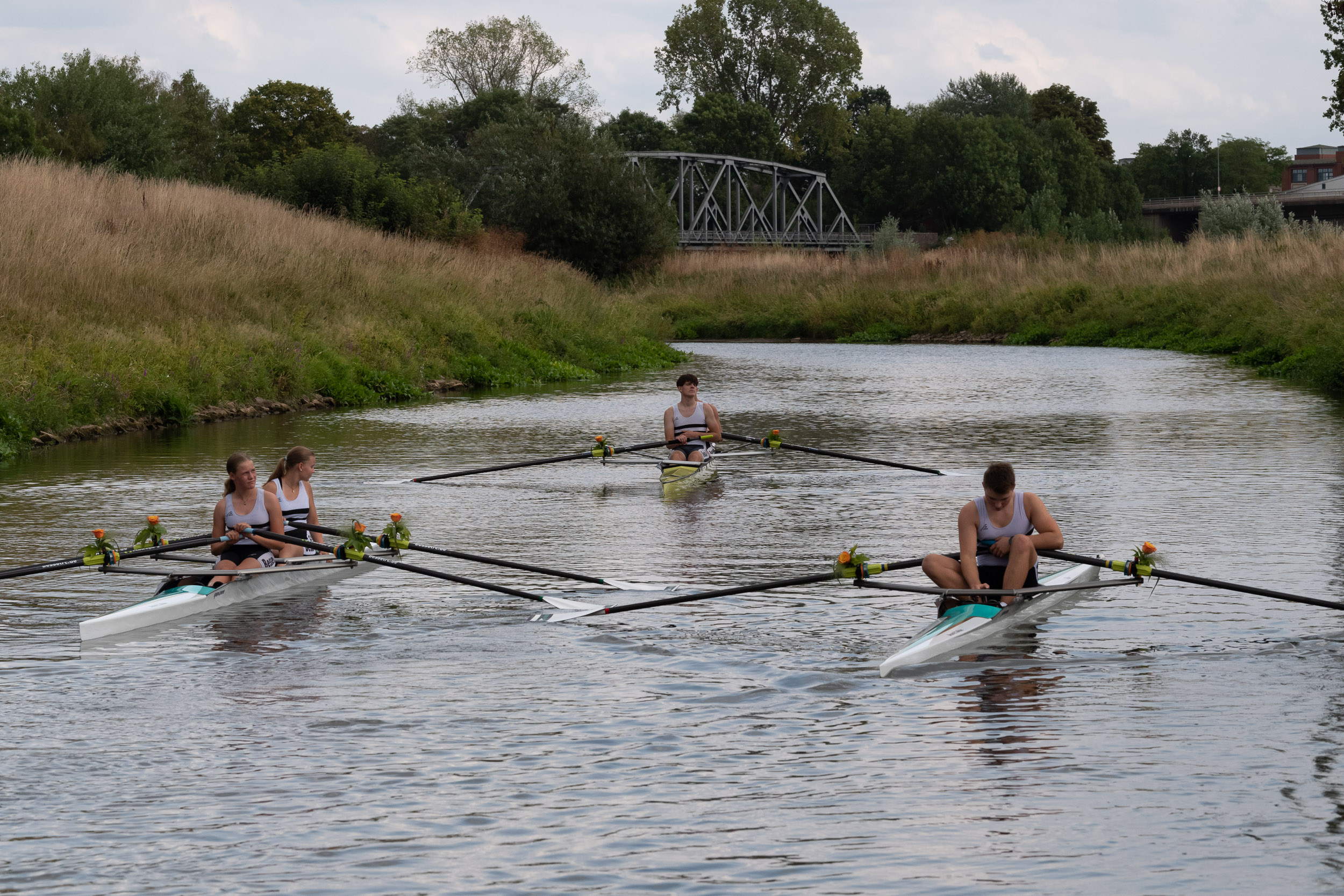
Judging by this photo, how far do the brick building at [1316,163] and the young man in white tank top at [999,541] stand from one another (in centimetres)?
17338

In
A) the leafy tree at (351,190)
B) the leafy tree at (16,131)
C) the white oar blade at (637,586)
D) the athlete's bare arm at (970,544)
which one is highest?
the leafy tree at (16,131)

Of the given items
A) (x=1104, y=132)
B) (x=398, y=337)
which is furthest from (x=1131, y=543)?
(x=1104, y=132)

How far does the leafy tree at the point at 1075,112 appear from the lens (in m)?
112

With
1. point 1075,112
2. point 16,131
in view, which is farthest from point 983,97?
point 16,131

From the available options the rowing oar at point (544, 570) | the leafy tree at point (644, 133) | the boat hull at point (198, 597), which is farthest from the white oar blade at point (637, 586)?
the leafy tree at point (644, 133)

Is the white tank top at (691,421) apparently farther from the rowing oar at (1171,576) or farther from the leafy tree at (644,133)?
the leafy tree at (644,133)

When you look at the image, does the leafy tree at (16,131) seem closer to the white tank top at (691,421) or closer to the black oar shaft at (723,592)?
the white tank top at (691,421)

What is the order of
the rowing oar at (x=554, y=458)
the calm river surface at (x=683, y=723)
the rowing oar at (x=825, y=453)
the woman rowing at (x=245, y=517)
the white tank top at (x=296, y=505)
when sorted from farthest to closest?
the rowing oar at (x=825, y=453) → the rowing oar at (x=554, y=458) → the white tank top at (x=296, y=505) → the woman rowing at (x=245, y=517) → the calm river surface at (x=683, y=723)

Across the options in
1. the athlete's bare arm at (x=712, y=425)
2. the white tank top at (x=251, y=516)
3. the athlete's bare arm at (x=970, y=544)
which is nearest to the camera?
the athlete's bare arm at (x=970, y=544)

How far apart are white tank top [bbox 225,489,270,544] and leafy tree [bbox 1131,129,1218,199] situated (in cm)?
11333

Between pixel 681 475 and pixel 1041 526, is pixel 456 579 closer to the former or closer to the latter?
pixel 1041 526

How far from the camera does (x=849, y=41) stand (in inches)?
4205

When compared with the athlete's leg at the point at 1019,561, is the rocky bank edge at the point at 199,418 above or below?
above

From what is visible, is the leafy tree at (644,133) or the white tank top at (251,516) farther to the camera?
the leafy tree at (644,133)
